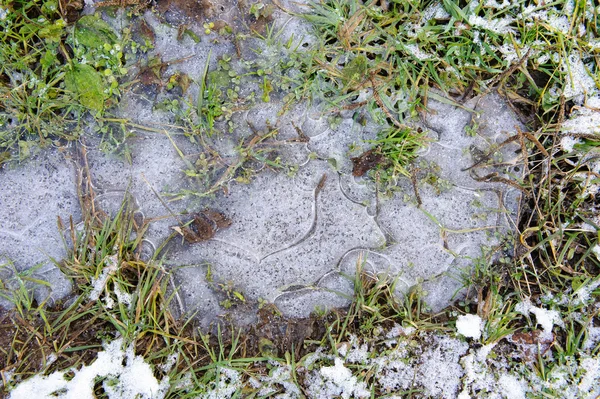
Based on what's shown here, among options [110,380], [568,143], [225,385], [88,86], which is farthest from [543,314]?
[88,86]

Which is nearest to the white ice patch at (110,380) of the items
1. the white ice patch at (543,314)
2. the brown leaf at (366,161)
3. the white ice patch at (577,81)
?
the brown leaf at (366,161)

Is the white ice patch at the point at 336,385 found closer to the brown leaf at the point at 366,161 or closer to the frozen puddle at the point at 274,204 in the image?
the frozen puddle at the point at 274,204

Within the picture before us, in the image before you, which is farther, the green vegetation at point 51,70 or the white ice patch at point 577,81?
the white ice patch at point 577,81

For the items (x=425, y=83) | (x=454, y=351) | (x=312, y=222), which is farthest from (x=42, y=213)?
(x=454, y=351)

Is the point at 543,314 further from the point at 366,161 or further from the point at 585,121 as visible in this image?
the point at 366,161

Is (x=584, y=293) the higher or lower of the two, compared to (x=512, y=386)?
higher

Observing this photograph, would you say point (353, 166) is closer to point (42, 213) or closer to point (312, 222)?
point (312, 222)

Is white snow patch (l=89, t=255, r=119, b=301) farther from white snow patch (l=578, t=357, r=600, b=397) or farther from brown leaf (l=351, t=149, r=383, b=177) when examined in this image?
white snow patch (l=578, t=357, r=600, b=397)
